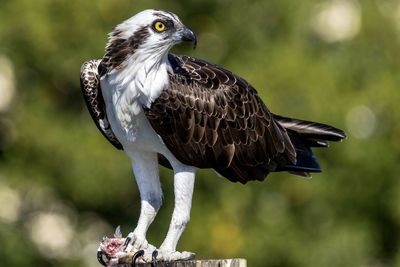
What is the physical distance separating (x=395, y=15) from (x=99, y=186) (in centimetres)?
608

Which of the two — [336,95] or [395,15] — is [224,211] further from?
[395,15]

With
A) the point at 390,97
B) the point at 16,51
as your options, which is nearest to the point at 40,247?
the point at 16,51

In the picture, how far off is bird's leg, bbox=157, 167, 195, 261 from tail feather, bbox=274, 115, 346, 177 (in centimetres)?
130

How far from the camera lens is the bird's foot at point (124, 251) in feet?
33.8

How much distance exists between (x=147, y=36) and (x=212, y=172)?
918 centimetres

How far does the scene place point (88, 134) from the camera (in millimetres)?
20047

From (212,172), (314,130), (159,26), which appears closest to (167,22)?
(159,26)

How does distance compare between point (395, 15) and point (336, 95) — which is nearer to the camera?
point (336, 95)

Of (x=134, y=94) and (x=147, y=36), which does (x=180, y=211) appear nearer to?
(x=134, y=94)

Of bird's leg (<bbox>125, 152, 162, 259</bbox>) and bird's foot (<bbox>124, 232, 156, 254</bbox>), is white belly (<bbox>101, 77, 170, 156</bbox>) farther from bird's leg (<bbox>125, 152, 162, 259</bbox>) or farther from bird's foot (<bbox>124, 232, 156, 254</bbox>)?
bird's foot (<bbox>124, 232, 156, 254</bbox>)

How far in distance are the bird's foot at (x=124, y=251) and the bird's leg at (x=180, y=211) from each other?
0.43ft

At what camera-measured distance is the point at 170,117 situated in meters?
10.5

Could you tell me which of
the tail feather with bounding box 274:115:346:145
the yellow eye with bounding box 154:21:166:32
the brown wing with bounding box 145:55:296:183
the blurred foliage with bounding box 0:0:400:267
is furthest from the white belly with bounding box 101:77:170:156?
the blurred foliage with bounding box 0:0:400:267

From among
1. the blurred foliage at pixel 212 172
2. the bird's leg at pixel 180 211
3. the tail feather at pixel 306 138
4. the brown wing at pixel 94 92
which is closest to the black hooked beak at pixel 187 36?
the brown wing at pixel 94 92
